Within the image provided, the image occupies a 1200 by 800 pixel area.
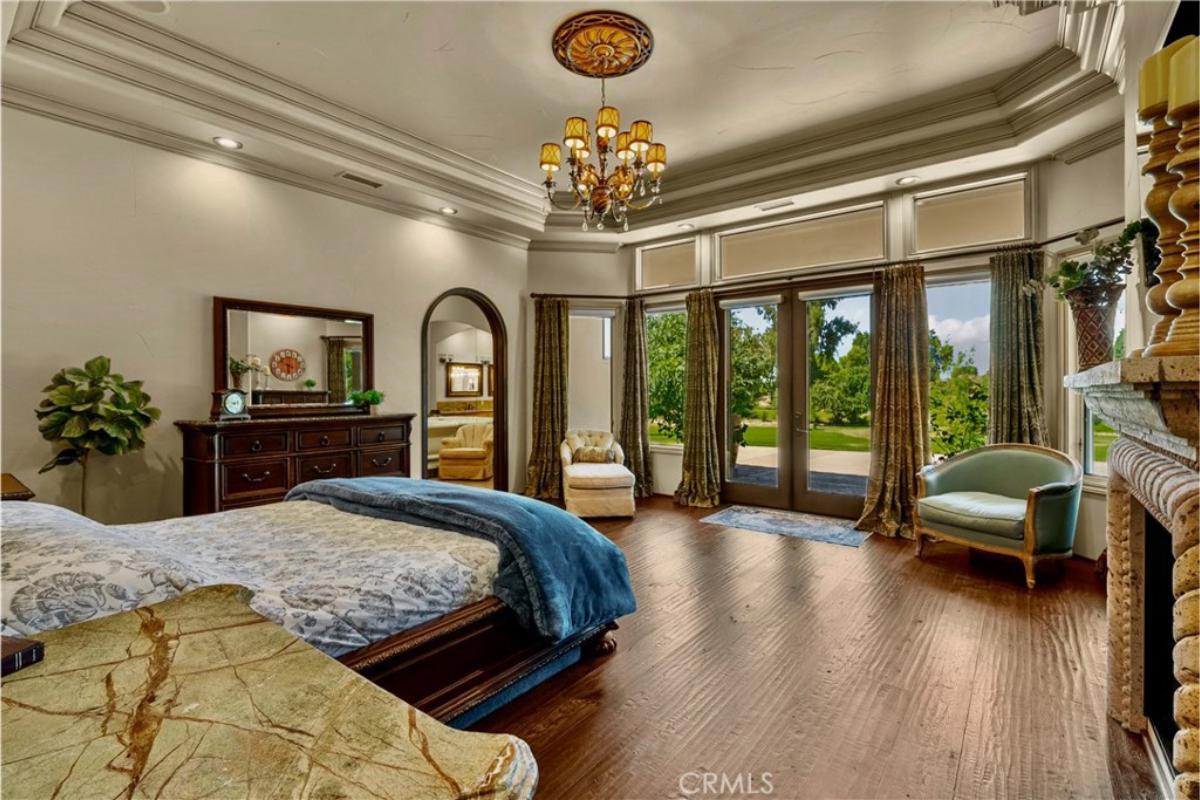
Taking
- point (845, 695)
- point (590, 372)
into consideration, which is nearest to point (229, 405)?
point (590, 372)

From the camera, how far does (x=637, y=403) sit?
6.40 m

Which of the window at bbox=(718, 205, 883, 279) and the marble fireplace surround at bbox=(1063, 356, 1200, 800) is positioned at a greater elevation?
the window at bbox=(718, 205, 883, 279)

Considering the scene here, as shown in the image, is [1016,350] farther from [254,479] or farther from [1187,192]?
[254,479]

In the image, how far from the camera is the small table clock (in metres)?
3.86

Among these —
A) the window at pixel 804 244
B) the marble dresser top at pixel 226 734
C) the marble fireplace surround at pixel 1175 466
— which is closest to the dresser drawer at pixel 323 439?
the marble dresser top at pixel 226 734

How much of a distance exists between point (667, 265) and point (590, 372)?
→ 60.9 inches

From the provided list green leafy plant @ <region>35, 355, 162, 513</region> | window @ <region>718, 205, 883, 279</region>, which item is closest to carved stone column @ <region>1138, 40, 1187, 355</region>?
window @ <region>718, 205, 883, 279</region>

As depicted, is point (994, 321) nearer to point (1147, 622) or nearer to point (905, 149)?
Result: point (905, 149)

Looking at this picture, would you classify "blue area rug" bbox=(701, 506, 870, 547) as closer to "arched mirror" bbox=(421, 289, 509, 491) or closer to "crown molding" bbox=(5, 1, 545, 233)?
Answer: "arched mirror" bbox=(421, 289, 509, 491)

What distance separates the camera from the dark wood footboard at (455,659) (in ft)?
5.87

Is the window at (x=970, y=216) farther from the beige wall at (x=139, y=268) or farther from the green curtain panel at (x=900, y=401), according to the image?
the beige wall at (x=139, y=268)

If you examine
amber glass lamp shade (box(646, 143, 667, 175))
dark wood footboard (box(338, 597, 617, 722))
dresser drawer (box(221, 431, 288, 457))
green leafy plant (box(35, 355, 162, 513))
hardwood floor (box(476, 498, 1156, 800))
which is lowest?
hardwood floor (box(476, 498, 1156, 800))

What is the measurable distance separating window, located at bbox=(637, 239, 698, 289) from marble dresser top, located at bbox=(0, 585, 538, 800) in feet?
19.2

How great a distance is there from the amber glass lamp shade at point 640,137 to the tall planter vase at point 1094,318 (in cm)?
237
